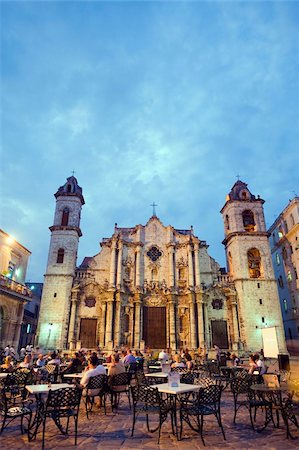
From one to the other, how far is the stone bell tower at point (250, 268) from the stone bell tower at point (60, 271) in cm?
1678

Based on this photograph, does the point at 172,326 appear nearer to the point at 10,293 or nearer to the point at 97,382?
the point at 10,293

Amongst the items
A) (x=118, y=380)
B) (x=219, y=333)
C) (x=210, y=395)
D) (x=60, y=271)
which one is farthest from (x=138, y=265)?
(x=210, y=395)

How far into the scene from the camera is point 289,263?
35.8 metres

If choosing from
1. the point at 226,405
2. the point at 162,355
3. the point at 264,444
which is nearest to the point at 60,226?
the point at 162,355

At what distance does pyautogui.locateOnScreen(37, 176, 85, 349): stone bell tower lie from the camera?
1077 inches

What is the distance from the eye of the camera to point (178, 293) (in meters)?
30.1

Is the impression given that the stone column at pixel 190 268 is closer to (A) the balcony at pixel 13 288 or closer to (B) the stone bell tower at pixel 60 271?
(B) the stone bell tower at pixel 60 271

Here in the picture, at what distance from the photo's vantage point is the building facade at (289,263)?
110 ft

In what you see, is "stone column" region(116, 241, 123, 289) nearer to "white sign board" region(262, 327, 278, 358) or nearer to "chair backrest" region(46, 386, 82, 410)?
"white sign board" region(262, 327, 278, 358)

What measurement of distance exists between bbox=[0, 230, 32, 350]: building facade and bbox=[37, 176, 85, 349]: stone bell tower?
7.43 feet

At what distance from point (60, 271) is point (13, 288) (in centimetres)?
567

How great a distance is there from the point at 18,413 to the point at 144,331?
23.9 metres

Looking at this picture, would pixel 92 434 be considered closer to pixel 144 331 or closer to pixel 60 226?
pixel 144 331

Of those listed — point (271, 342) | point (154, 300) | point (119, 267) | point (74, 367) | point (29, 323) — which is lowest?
point (74, 367)
